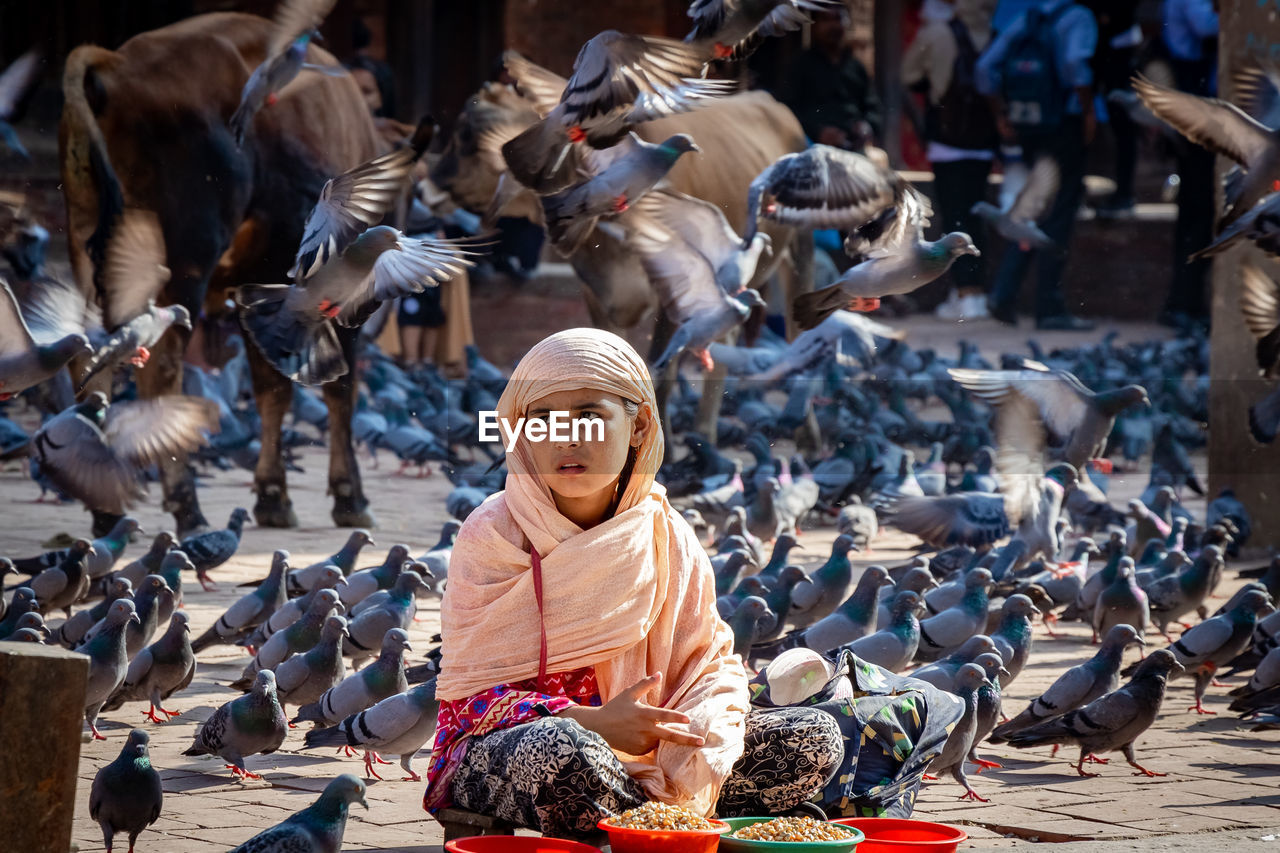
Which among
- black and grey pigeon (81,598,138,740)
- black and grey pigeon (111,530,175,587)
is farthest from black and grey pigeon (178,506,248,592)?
black and grey pigeon (81,598,138,740)

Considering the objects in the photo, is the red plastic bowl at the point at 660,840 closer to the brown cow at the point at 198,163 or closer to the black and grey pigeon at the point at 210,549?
the black and grey pigeon at the point at 210,549

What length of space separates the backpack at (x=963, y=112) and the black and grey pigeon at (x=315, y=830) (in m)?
14.2

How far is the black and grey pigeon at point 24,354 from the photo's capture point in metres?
7.61

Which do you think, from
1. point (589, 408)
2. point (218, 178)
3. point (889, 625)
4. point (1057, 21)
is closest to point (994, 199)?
point (1057, 21)

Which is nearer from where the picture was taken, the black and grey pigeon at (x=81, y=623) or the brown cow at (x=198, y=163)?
the black and grey pigeon at (x=81, y=623)

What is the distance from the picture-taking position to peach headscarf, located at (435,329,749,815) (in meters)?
3.73

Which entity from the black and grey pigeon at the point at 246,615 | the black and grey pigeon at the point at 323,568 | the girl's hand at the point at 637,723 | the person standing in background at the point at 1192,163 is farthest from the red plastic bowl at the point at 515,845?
the person standing in background at the point at 1192,163

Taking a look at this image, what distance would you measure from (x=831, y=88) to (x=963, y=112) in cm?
262

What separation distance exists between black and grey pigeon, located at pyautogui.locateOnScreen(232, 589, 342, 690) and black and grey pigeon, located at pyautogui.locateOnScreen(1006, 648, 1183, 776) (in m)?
2.56

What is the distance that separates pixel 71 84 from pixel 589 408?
19.9ft

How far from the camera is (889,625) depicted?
6.96 meters

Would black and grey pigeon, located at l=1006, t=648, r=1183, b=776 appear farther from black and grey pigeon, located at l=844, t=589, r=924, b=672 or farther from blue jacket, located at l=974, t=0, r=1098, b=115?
blue jacket, located at l=974, t=0, r=1098, b=115

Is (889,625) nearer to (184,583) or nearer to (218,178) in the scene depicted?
(184,583)

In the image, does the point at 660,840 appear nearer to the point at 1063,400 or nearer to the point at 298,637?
the point at 298,637
